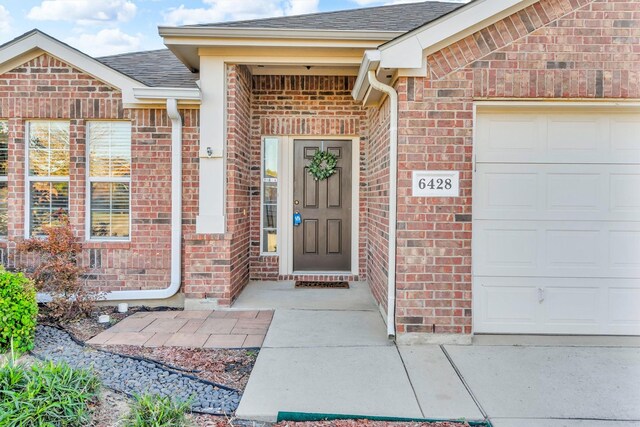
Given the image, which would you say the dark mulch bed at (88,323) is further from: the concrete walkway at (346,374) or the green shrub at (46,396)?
the concrete walkway at (346,374)

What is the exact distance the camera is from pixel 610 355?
12.3ft

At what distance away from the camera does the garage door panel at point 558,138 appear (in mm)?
4043

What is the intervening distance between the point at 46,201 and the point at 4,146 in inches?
36.5

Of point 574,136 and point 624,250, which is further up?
point 574,136

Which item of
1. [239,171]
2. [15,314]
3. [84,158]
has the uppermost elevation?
[84,158]

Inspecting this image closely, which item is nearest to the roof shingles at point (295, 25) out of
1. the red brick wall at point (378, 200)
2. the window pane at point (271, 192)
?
the red brick wall at point (378, 200)

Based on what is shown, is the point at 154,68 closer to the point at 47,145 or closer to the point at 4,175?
the point at 47,145

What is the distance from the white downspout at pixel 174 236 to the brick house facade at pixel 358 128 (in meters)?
0.08

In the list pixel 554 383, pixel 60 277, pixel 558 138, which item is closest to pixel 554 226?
pixel 558 138

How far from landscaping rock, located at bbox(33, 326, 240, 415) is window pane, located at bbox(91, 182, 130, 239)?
1.85 m

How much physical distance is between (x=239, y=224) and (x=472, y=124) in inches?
133

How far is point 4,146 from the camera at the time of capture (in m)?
5.45

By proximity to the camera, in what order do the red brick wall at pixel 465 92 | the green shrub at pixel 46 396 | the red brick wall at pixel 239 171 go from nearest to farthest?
the green shrub at pixel 46 396, the red brick wall at pixel 465 92, the red brick wall at pixel 239 171

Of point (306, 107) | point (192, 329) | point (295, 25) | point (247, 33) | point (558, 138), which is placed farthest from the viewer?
point (306, 107)
